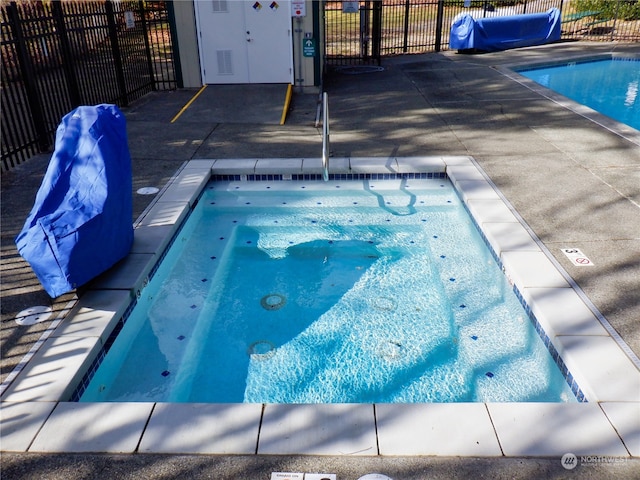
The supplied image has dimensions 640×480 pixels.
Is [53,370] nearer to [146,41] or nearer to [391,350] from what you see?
[391,350]

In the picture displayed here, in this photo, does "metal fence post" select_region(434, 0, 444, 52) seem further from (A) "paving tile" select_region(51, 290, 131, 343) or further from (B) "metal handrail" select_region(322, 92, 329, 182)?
(A) "paving tile" select_region(51, 290, 131, 343)

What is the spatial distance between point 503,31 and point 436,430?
54.9 feet

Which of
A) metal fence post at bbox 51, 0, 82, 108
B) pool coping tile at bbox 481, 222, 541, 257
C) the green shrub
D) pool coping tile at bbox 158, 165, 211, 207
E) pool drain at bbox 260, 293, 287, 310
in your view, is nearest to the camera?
pool coping tile at bbox 481, 222, 541, 257

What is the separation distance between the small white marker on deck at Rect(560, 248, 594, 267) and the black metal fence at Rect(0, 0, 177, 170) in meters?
6.95

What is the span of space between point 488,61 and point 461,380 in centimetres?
1310

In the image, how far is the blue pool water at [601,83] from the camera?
39.9 feet

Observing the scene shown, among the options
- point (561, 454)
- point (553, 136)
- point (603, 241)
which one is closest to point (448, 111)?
point (553, 136)

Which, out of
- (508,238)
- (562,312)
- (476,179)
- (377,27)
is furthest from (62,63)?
(377,27)

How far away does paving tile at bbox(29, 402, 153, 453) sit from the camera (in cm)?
296

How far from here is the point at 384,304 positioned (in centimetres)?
515

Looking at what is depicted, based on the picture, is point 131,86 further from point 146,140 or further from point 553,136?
point 553,136

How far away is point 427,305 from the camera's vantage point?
5113 mm

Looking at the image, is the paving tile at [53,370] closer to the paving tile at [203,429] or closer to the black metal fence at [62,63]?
the paving tile at [203,429]

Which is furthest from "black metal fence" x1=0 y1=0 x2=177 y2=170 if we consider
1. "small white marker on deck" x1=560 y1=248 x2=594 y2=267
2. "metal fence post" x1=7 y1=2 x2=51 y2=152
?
"small white marker on deck" x1=560 y1=248 x2=594 y2=267
